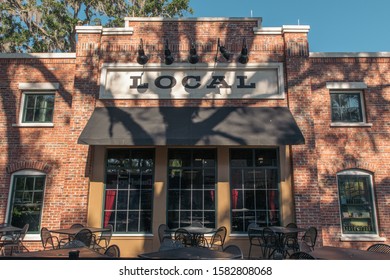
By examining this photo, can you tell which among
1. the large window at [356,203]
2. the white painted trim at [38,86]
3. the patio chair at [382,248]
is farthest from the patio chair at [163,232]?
the white painted trim at [38,86]

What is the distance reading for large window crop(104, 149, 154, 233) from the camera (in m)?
8.93

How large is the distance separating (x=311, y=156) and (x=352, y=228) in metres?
2.45

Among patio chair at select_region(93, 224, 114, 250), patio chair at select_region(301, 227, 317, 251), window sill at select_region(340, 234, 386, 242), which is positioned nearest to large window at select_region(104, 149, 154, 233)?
patio chair at select_region(93, 224, 114, 250)

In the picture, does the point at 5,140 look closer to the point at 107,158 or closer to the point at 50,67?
the point at 50,67

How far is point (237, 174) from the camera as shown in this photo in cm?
921

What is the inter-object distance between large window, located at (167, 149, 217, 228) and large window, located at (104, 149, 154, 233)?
0.60m

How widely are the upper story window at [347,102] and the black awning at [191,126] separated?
195 cm

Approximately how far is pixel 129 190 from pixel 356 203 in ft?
21.3

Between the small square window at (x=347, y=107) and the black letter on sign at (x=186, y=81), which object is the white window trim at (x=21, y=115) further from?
the small square window at (x=347, y=107)

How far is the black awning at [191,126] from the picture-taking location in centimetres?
818

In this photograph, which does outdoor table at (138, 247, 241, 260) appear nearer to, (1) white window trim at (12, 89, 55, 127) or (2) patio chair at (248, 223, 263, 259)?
(2) patio chair at (248, 223, 263, 259)

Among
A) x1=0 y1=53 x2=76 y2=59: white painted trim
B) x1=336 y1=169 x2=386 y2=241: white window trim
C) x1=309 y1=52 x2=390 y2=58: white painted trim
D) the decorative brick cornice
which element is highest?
x1=309 y1=52 x2=390 y2=58: white painted trim

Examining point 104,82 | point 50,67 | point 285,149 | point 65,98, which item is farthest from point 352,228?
point 50,67

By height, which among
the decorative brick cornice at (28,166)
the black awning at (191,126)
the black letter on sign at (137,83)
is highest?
the black letter on sign at (137,83)
